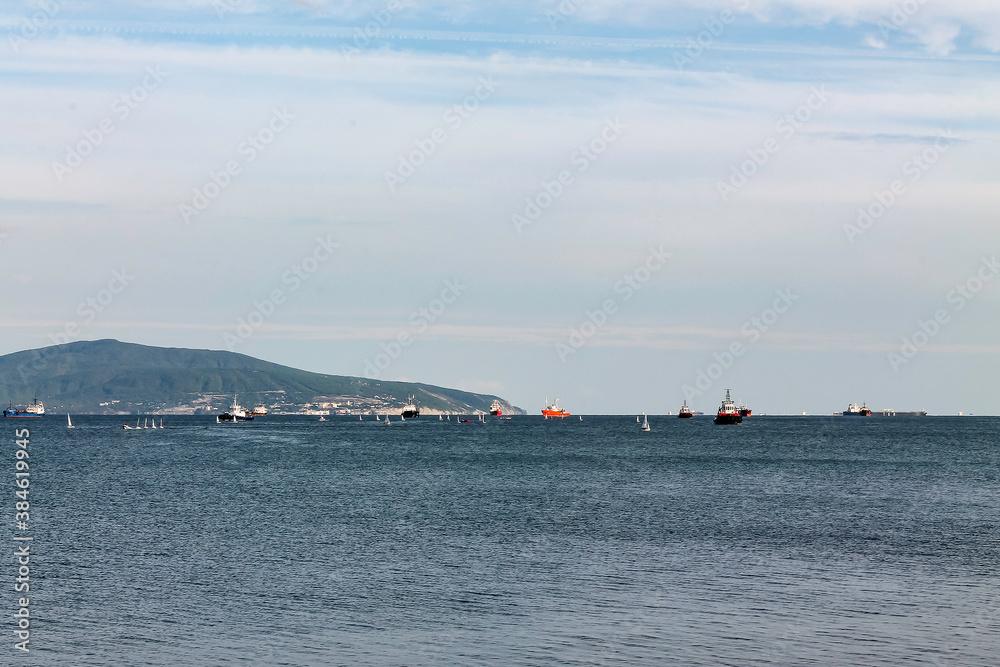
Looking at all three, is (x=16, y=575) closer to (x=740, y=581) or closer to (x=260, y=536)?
(x=260, y=536)

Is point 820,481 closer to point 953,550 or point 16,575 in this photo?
point 953,550

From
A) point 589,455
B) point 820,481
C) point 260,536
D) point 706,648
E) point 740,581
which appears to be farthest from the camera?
point 589,455

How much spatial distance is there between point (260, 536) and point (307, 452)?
392 feet

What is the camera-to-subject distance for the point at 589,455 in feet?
598

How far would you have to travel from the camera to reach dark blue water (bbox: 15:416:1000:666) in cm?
4081

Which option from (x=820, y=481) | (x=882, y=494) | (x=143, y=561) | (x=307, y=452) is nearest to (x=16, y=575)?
(x=143, y=561)

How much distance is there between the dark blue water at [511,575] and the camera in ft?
134

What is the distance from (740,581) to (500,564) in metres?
13.7

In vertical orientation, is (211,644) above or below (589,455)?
below

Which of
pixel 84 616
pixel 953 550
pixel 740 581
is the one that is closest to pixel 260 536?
pixel 84 616

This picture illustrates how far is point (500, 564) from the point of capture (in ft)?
193

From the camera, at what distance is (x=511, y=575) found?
55.2 m

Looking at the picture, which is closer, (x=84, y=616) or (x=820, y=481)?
(x=84, y=616)

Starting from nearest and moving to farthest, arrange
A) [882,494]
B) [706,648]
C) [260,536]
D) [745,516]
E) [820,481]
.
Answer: [706,648] < [260,536] < [745,516] < [882,494] < [820,481]
